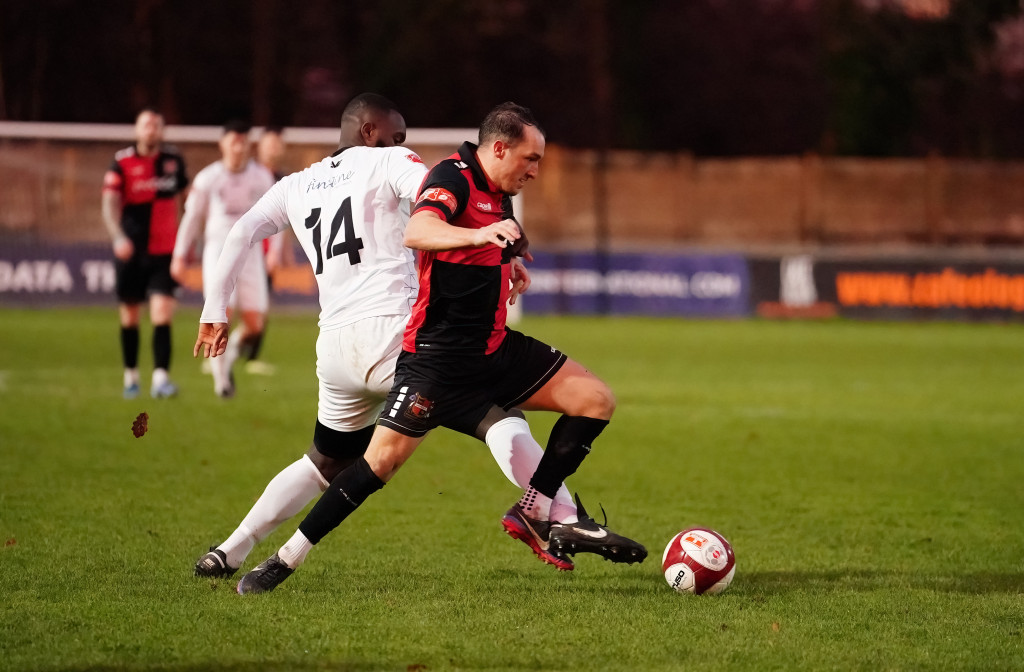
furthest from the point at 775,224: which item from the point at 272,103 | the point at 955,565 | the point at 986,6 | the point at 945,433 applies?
the point at 955,565

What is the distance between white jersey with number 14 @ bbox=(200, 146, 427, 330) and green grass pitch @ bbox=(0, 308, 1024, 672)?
3.80 feet

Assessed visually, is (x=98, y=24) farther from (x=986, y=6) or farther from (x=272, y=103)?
(x=986, y=6)

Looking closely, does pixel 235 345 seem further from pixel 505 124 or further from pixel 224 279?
pixel 505 124

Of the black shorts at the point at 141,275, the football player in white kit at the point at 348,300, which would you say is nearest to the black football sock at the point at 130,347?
the black shorts at the point at 141,275

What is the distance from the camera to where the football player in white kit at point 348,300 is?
564cm

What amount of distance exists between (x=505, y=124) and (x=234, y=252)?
119 cm

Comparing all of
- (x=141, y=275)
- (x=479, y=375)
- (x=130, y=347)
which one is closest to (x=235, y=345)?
(x=130, y=347)

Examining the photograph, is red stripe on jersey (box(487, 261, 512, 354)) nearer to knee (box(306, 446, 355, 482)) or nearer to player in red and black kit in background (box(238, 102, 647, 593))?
player in red and black kit in background (box(238, 102, 647, 593))

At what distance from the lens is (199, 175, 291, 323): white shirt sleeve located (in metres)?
5.65

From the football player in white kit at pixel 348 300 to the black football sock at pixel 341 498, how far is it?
0.97 feet

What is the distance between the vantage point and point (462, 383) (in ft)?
18.5

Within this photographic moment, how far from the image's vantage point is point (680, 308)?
24.0 metres

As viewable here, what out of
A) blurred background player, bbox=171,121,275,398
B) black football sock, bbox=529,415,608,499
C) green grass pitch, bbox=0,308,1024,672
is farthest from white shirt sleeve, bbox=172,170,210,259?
black football sock, bbox=529,415,608,499

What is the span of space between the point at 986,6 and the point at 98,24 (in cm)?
2086
